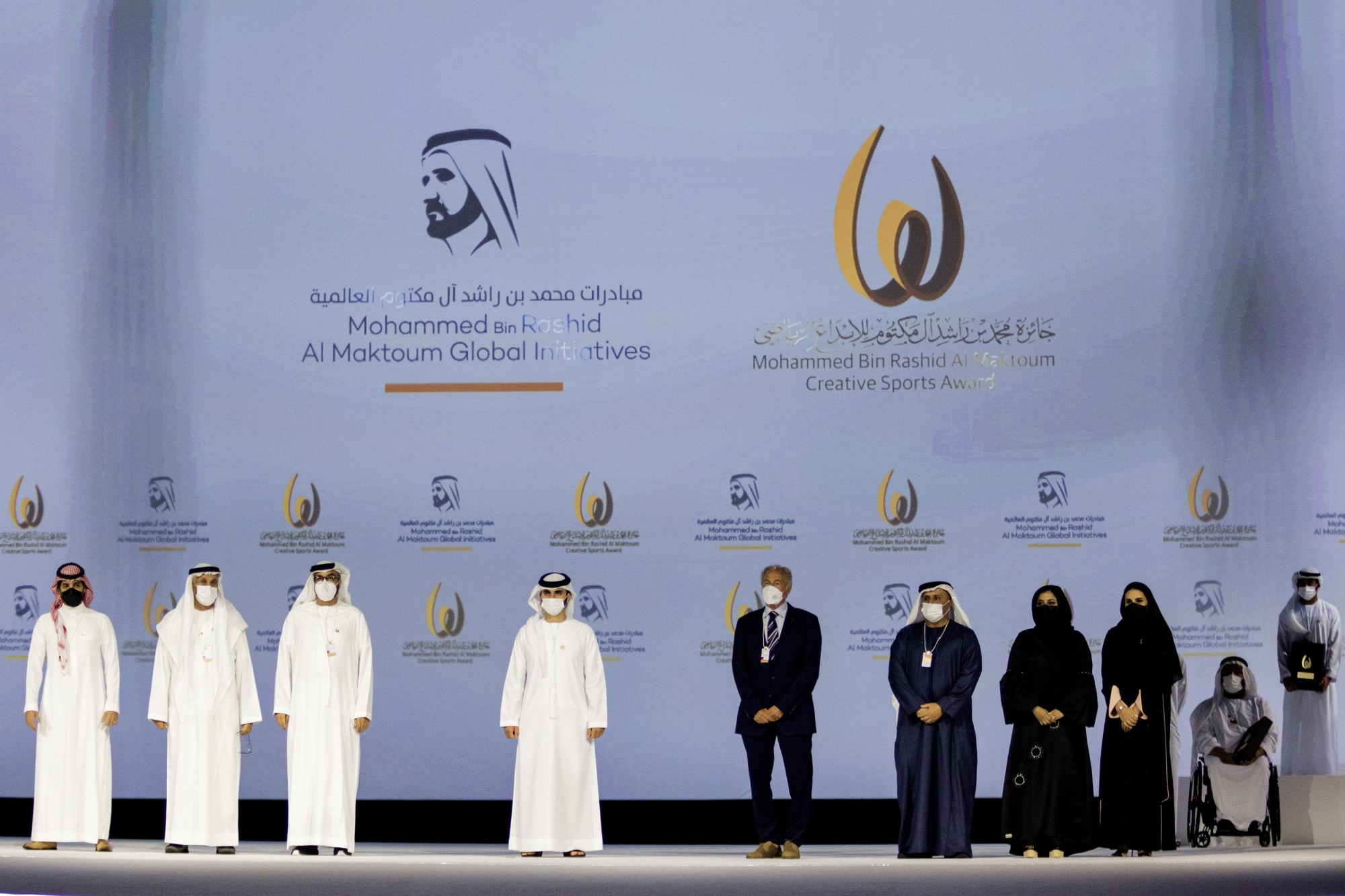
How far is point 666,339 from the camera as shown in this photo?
319 inches

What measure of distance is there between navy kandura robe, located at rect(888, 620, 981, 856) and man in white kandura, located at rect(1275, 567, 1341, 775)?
2.25 meters

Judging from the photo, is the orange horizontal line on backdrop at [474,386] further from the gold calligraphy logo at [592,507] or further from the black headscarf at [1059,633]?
the black headscarf at [1059,633]

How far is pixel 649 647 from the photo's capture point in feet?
26.1

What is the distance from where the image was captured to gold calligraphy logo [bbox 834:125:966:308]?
26.5ft

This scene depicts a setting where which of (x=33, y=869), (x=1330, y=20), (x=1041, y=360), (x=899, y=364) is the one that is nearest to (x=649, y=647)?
(x=899, y=364)

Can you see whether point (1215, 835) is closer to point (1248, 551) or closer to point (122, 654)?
point (1248, 551)

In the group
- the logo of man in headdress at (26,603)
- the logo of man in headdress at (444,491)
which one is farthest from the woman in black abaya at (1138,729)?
the logo of man in headdress at (26,603)

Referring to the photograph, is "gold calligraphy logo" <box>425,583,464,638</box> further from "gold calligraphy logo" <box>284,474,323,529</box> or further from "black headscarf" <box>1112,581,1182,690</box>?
"black headscarf" <box>1112,581,1182,690</box>

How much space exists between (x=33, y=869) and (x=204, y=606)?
1322 mm

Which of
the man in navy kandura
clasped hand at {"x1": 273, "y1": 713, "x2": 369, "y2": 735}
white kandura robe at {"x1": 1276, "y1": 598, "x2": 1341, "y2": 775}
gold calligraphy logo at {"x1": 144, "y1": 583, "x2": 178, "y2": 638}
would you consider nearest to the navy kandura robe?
the man in navy kandura

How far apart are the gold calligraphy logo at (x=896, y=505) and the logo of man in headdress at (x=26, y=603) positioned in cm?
477

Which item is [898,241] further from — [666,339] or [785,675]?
[785,675]

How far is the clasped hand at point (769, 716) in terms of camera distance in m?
6.42

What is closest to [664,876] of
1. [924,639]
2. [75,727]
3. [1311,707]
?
[924,639]
